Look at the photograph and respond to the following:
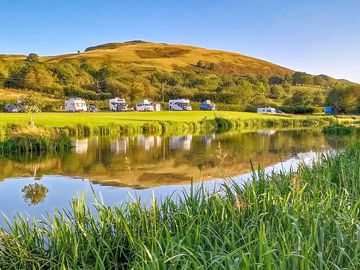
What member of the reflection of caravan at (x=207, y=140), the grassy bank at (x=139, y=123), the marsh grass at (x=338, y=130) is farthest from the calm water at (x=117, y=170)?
the marsh grass at (x=338, y=130)

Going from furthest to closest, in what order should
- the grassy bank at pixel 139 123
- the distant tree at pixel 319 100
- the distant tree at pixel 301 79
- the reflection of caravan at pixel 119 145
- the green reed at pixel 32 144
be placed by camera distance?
1. the distant tree at pixel 301 79
2. the distant tree at pixel 319 100
3. the grassy bank at pixel 139 123
4. the reflection of caravan at pixel 119 145
5. the green reed at pixel 32 144

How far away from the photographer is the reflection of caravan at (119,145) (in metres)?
24.6

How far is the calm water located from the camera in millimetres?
12383

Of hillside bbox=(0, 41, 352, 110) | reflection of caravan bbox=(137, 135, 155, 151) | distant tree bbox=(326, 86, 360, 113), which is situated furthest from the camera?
hillside bbox=(0, 41, 352, 110)

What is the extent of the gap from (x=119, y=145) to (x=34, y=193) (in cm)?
1394

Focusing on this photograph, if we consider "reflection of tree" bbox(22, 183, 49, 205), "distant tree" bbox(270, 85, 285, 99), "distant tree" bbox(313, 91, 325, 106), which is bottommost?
"reflection of tree" bbox(22, 183, 49, 205)

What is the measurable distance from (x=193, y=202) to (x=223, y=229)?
3.36 feet

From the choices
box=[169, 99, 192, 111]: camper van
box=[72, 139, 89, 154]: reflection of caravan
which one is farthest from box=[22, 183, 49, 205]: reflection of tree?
box=[169, 99, 192, 111]: camper van

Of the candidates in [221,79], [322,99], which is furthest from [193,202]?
[221,79]

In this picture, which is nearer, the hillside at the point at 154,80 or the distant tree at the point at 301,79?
the hillside at the point at 154,80

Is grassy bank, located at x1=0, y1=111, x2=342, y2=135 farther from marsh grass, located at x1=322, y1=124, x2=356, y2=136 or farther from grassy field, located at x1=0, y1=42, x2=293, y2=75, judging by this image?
grassy field, located at x1=0, y1=42, x2=293, y2=75

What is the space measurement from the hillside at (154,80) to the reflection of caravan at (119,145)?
4188 cm

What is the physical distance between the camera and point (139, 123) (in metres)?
39.9

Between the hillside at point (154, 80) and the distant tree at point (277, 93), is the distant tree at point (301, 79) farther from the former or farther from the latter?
the distant tree at point (277, 93)
